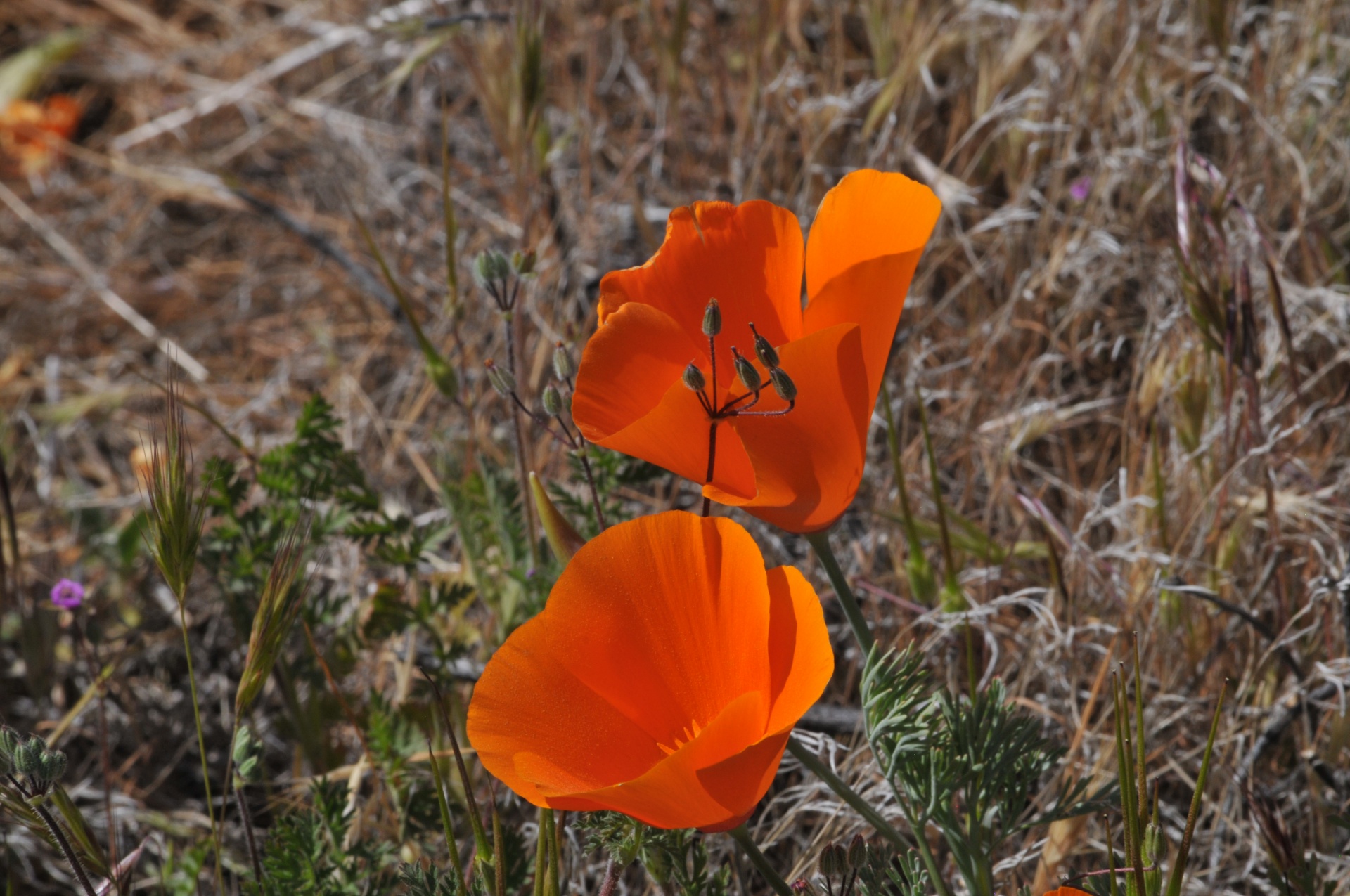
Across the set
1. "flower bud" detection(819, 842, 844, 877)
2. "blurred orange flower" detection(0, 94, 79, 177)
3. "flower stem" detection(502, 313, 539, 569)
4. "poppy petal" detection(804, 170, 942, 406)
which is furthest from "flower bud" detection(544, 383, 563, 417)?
"blurred orange flower" detection(0, 94, 79, 177)

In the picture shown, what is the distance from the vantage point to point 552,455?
6.33 feet

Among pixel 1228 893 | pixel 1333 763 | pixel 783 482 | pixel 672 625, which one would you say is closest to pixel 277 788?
pixel 672 625

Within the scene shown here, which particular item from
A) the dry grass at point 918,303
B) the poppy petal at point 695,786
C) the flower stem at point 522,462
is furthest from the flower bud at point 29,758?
the dry grass at point 918,303

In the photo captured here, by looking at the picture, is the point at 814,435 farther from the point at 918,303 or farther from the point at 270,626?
the point at 918,303

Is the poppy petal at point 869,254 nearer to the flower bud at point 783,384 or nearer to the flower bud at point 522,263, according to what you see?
the flower bud at point 783,384

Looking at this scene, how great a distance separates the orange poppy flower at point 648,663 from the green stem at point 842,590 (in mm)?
87

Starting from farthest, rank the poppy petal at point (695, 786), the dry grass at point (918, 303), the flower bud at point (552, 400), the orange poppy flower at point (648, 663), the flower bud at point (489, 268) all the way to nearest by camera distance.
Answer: the dry grass at point (918, 303), the flower bud at point (489, 268), the flower bud at point (552, 400), the orange poppy flower at point (648, 663), the poppy petal at point (695, 786)

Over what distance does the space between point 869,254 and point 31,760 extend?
0.88m

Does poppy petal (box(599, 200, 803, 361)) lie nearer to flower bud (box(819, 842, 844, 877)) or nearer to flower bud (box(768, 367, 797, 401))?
flower bud (box(768, 367, 797, 401))

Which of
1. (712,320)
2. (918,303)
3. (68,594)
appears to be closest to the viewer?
(712,320)

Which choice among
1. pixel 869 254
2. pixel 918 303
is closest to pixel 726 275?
pixel 869 254

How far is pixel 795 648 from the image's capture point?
90cm

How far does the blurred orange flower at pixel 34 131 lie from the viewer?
3289 mm

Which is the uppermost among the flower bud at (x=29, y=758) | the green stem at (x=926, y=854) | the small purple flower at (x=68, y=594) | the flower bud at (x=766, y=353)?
the flower bud at (x=766, y=353)
